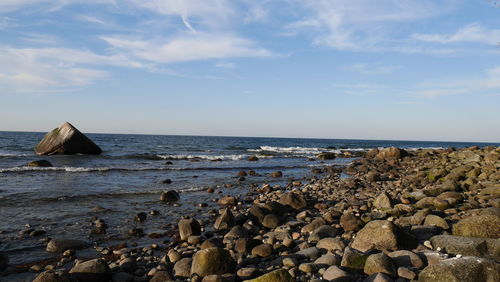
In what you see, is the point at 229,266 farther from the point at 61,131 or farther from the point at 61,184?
the point at 61,131

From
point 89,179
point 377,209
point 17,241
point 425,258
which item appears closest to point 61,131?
point 89,179

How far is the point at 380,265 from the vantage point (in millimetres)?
4750

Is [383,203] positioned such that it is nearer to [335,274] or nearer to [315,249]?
[315,249]

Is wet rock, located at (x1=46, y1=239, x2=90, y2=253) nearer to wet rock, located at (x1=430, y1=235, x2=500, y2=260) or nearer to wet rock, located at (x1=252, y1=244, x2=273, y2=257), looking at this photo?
wet rock, located at (x1=252, y1=244, x2=273, y2=257)

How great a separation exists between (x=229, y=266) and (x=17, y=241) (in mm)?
5057

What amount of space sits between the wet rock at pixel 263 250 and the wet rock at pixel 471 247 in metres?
2.77

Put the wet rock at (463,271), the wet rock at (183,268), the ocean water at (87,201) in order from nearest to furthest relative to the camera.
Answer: the wet rock at (463,271) → the wet rock at (183,268) → the ocean water at (87,201)

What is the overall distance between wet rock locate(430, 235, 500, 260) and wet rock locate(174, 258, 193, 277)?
4.04 m

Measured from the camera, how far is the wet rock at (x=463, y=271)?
13.6 ft

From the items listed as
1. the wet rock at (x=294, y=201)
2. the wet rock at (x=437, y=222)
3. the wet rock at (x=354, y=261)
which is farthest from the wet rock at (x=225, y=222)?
the wet rock at (x=437, y=222)

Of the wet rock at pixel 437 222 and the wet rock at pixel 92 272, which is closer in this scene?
the wet rock at pixel 92 272

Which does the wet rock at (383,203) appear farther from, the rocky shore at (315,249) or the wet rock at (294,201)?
the wet rock at (294,201)

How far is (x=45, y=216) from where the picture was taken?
30.7 ft

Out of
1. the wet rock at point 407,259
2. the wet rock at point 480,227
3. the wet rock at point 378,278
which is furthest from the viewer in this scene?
the wet rock at point 480,227
